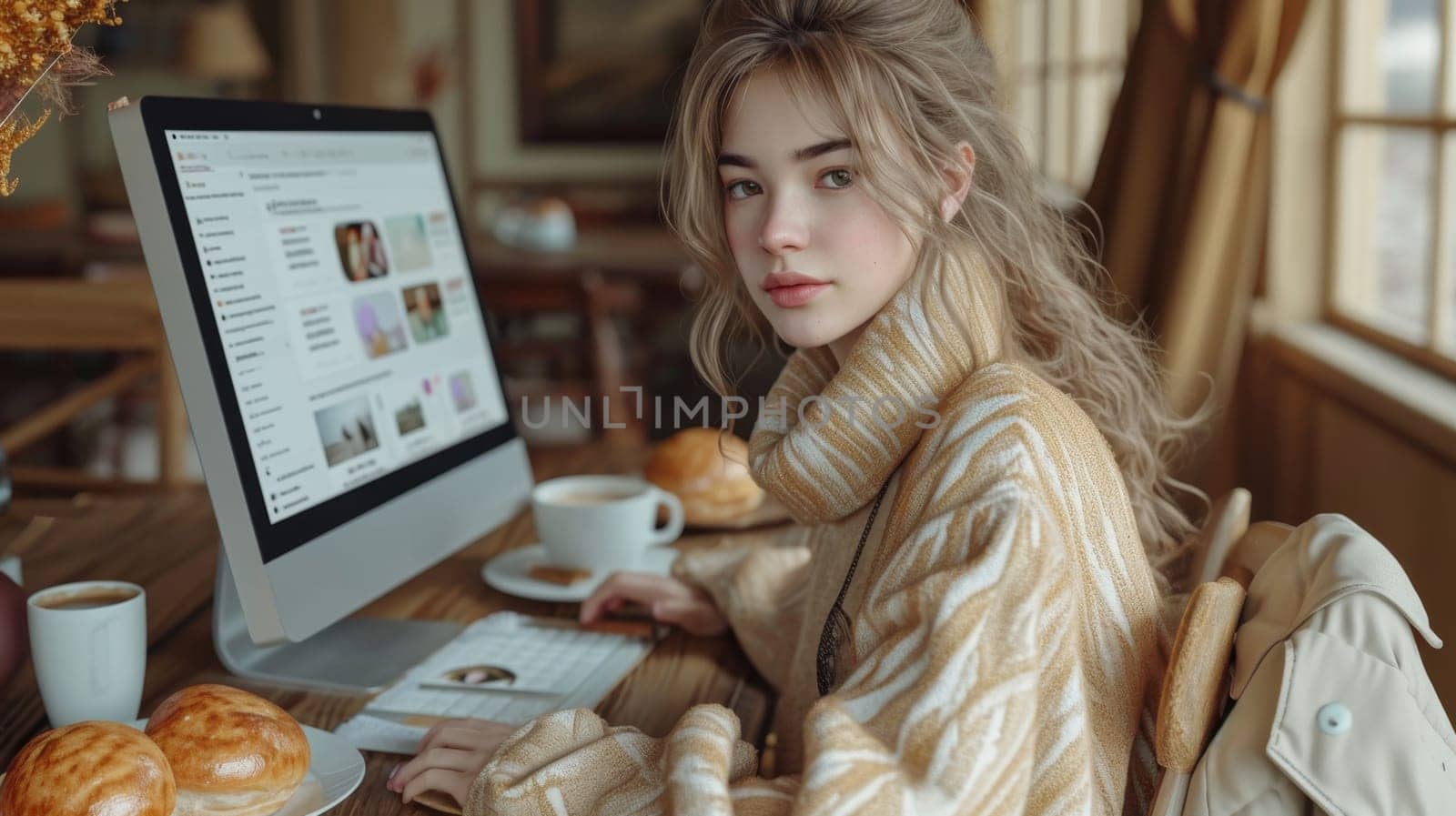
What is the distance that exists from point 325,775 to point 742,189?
20.1 inches

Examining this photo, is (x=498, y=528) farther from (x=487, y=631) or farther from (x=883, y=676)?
(x=883, y=676)

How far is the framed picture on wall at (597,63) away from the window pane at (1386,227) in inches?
176

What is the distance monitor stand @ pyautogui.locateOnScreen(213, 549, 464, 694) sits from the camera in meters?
1.08

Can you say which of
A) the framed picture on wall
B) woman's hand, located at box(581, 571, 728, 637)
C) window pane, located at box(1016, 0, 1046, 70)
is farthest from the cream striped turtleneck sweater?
the framed picture on wall

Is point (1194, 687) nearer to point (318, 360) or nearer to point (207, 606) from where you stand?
point (318, 360)

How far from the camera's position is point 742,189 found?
0.99m

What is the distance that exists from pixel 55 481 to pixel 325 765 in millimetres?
1412

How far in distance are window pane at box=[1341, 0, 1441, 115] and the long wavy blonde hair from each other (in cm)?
111

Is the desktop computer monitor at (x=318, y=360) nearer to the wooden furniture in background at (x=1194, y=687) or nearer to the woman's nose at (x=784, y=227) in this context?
the woman's nose at (x=784, y=227)

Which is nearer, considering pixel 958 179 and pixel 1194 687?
pixel 1194 687

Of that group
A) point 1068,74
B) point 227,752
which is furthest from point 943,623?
point 1068,74

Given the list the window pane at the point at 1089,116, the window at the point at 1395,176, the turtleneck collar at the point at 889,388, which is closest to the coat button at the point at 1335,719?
the turtleneck collar at the point at 889,388

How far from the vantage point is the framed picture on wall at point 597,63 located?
255 inches

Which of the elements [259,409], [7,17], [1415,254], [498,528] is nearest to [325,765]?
[259,409]
